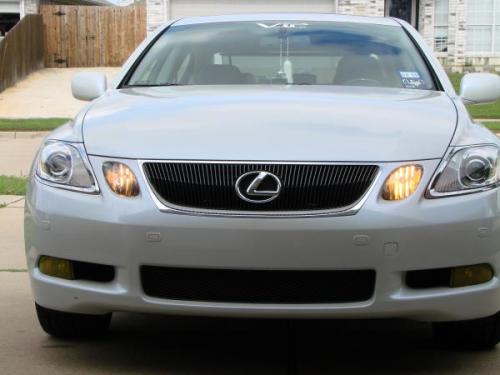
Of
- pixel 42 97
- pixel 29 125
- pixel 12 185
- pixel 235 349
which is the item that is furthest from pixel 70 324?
pixel 42 97

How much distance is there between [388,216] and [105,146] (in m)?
1.13

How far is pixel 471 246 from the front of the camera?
10.9ft

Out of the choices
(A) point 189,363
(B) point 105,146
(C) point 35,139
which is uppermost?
(B) point 105,146

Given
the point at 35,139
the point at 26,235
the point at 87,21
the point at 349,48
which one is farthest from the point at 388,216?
the point at 87,21

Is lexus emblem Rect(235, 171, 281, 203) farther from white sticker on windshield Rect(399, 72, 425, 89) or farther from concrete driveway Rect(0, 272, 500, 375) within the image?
white sticker on windshield Rect(399, 72, 425, 89)

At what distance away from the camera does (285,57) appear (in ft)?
15.8

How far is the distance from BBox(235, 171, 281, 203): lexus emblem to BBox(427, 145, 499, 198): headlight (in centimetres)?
58

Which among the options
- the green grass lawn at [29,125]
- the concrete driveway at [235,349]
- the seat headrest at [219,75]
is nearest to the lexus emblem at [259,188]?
the concrete driveway at [235,349]

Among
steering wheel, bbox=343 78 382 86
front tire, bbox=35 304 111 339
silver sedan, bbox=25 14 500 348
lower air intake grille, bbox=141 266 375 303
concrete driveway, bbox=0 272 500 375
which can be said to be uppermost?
steering wheel, bbox=343 78 382 86

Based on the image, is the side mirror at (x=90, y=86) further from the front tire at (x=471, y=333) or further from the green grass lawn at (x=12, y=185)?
the green grass lawn at (x=12, y=185)

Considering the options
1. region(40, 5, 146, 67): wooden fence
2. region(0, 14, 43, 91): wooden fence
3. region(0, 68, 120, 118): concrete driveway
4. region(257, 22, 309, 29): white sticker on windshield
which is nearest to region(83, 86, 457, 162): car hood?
region(257, 22, 309, 29): white sticker on windshield

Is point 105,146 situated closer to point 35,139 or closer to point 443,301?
point 443,301

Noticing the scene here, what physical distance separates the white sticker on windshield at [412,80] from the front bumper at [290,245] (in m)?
1.16

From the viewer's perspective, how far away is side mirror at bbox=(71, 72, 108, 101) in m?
4.68
